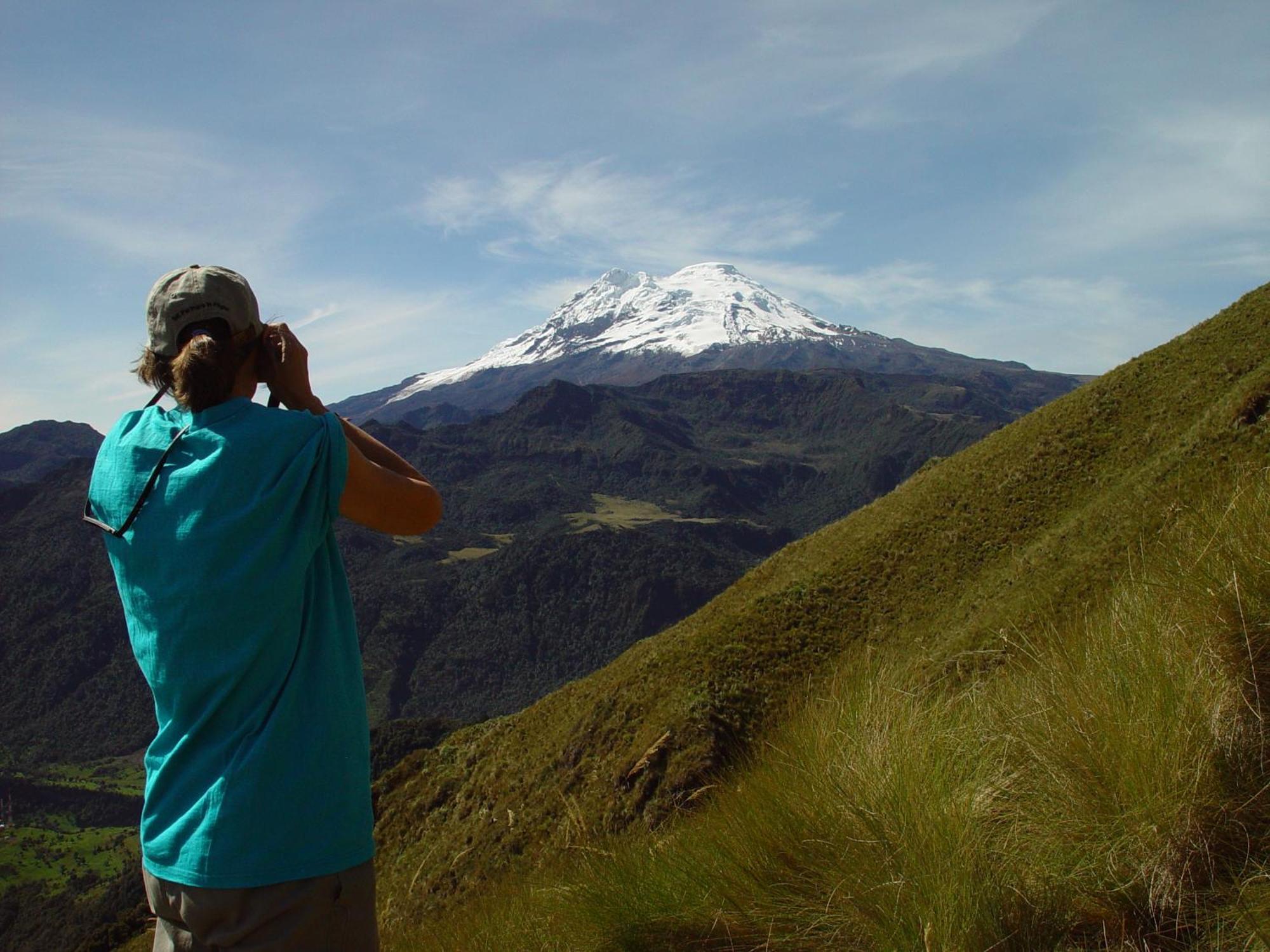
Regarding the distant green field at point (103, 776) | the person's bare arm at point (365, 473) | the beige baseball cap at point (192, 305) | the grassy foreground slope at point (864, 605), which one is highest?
the beige baseball cap at point (192, 305)

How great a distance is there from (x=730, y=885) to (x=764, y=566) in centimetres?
1987

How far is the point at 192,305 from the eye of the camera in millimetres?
2578

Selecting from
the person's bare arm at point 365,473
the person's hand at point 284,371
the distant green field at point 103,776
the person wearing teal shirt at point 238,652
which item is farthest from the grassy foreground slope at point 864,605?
the distant green field at point 103,776

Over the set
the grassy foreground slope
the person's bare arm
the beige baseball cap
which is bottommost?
the grassy foreground slope

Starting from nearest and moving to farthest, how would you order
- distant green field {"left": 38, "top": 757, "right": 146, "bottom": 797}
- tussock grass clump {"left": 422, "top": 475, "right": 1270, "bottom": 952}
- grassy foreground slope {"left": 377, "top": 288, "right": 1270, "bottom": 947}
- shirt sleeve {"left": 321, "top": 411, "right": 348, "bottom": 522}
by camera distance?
shirt sleeve {"left": 321, "top": 411, "right": 348, "bottom": 522} → tussock grass clump {"left": 422, "top": 475, "right": 1270, "bottom": 952} → grassy foreground slope {"left": 377, "top": 288, "right": 1270, "bottom": 947} → distant green field {"left": 38, "top": 757, "right": 146, "bottom": 797}

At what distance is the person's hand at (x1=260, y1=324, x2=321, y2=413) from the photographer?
2.68 meters

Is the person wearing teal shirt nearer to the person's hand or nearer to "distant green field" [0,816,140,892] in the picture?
the person's hand

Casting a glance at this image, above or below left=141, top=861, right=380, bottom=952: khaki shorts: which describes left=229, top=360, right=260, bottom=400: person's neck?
above

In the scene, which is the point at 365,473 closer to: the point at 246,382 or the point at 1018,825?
the point at 246,382

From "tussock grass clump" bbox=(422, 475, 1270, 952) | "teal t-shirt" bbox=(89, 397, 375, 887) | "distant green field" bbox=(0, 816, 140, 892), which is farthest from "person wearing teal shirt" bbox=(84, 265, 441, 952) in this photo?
"distant green field" bbox=(0, 816, 140, 892)

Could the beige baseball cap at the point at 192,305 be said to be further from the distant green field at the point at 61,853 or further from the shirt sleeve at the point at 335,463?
the distant green field at the point at 61,853

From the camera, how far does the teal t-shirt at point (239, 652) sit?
232cm

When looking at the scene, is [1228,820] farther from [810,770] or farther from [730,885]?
[730,885]

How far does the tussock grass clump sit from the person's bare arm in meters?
1.98
